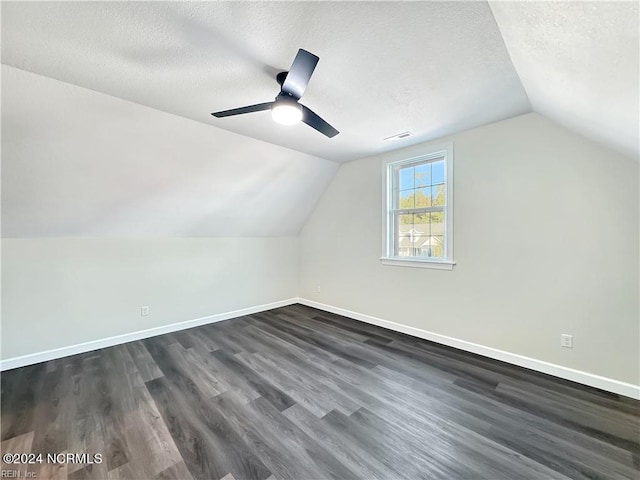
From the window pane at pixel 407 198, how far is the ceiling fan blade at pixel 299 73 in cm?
242

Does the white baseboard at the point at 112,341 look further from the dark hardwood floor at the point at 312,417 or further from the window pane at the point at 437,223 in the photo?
the window pane at the point at 437,223

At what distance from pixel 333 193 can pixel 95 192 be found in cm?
314

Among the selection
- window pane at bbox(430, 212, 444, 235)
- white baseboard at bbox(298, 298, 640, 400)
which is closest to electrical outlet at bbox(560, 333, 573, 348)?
white baseboard at bbox(298, 298, 640, 400)

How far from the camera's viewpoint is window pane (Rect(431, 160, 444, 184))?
3365mm

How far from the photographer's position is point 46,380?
2514mm

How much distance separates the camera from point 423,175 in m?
3.56

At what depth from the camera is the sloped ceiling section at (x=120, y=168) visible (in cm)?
210

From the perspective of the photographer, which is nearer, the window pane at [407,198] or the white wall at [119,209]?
the white wall at [119,209]

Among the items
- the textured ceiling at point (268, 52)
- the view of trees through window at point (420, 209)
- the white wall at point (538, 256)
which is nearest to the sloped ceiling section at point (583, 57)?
the textured ceiling at point (268, 52)

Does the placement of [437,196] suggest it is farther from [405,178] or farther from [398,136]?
[398,136]

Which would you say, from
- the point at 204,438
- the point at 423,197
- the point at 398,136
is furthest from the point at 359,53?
the point at 204,438

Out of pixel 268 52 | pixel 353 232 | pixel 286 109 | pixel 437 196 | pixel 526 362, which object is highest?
pixel 268 52

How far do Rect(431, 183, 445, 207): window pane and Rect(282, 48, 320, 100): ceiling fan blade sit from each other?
2.36m

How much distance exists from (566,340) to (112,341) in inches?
195
